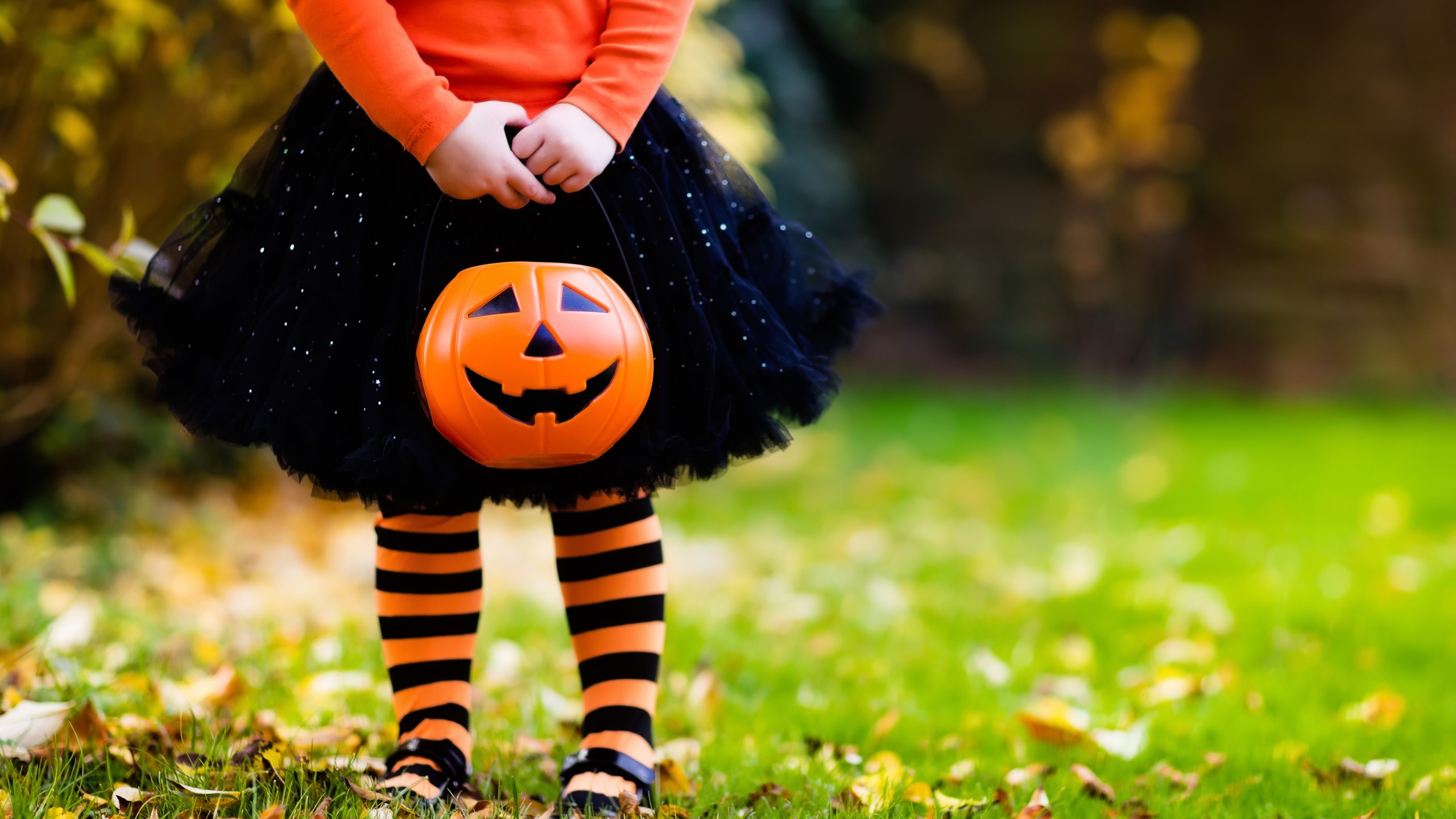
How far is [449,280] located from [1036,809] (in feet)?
2.90

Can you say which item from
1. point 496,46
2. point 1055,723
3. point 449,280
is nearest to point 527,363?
point 449,280

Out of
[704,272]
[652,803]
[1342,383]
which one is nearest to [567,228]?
[704,272]

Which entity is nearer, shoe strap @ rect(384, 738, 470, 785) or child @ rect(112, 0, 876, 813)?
child @ rect(112, 0, 876, 813)

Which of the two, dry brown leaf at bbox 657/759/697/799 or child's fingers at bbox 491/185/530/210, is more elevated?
child's fingers at bbox 491/185/530/210

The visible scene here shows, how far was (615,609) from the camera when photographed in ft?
4.54

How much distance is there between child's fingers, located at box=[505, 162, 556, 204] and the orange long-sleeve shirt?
0.08m

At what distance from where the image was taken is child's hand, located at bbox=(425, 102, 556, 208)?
1178 millimetres

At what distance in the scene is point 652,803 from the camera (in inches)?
52.7

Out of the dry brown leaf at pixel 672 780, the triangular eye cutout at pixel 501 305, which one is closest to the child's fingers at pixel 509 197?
the triangular eye cutout at pixel 501 305

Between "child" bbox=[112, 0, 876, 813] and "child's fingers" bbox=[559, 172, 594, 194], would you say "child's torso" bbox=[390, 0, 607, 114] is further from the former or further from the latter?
"child's fingers" bbox=[559, 172, 594, 194]

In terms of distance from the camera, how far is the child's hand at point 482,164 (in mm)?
1178

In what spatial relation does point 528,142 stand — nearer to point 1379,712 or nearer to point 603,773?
point 603,773

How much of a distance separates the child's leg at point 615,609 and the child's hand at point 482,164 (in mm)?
372

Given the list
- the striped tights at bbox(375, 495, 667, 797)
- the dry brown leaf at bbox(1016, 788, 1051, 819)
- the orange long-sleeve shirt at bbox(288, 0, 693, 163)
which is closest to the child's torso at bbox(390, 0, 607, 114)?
the orange long-sleeve shirt at bbox(288, 0, 693, 163)
